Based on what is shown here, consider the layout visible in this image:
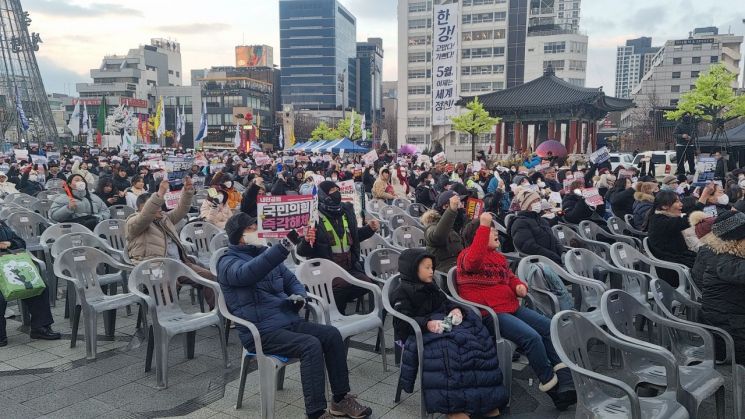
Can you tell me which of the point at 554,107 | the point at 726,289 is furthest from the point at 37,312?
the point at 554,107

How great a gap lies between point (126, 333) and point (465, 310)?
399 cm

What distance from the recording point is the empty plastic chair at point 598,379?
10.6ft

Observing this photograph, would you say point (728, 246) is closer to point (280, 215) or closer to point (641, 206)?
point (280, 215)

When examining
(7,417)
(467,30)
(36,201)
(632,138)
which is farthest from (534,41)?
(7,417)

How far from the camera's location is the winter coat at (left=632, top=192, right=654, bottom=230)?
8398 millimetres

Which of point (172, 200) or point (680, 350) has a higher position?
point (172, 200)

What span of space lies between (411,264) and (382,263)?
76.4 inches

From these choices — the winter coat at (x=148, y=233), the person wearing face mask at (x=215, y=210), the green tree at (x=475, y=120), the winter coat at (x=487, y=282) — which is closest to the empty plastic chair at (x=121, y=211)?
the person wearing face mask at (x=215, y=210)

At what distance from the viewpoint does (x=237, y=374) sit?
4.99 m

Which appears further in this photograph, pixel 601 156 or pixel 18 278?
pixel 601 156

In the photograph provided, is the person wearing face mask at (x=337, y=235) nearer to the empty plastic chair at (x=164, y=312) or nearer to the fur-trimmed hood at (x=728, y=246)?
the empty plastic chair at (x=164, y=312)

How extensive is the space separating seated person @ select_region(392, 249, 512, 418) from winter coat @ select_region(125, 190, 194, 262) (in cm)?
309

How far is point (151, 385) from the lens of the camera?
4707mm

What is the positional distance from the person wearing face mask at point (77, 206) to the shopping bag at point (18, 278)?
8.44ft
